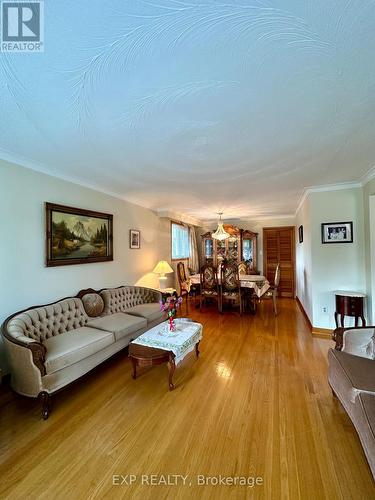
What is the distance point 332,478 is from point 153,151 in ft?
9.61

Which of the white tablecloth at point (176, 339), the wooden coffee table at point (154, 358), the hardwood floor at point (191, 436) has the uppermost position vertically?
the white tablecloth at point (176, 339)

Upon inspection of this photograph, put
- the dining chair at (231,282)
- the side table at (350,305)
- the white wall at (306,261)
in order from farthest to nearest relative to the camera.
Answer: the dining chair at (231,282) → the white wall at (306,261) → the side table at (350,305)

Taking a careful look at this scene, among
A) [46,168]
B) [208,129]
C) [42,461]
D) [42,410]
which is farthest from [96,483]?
[46,168]

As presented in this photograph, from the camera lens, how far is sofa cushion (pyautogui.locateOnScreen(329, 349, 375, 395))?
1553mm

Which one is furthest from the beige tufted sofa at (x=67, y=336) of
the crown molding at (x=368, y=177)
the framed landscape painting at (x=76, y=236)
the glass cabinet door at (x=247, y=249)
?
the glass cabinet door at (x=247, y=249)

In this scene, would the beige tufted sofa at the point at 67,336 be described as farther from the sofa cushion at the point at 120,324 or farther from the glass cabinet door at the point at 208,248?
the glass cabinet door at the point at 208,248

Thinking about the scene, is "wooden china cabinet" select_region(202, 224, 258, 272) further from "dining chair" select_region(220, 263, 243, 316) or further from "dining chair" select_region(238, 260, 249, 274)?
"dining chair" select_region(220, 263, 243, 316)

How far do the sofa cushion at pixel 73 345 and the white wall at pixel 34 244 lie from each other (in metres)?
0.61

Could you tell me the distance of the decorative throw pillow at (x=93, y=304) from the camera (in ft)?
10.5

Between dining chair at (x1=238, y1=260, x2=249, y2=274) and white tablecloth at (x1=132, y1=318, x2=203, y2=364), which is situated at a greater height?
dining chair at (x1=238, y1=260, x2=249, y2=274)

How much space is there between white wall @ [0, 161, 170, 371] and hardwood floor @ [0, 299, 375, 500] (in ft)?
3.54

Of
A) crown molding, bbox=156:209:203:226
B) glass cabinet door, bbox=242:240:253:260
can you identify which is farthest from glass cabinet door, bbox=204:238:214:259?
glass cabinet door, bbox=242:240:253:260

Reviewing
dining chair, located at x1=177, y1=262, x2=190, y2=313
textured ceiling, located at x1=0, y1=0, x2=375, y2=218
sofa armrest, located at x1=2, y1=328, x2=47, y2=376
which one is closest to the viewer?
textured ceiling, located at x1=0, y1=0, x2=375, y2=218

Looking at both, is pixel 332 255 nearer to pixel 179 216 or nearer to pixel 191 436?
pixel 191 436
